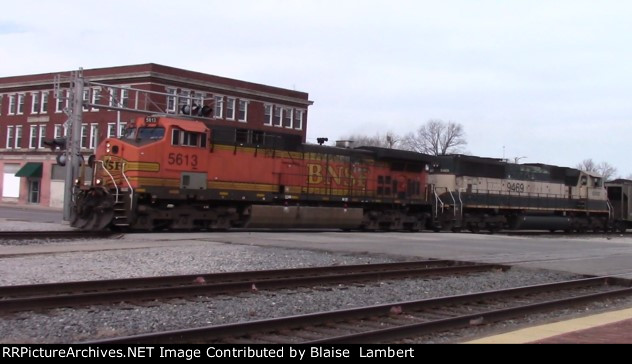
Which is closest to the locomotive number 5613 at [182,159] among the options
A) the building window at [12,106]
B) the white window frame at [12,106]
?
the white window frame at [12,106]

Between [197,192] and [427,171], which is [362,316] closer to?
[197,192]

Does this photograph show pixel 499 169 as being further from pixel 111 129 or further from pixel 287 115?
pixel 111 129

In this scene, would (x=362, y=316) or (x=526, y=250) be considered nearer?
(x=362, y=316)

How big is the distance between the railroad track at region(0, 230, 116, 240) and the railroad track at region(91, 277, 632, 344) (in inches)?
534

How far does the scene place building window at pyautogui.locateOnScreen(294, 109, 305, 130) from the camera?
61850 mm

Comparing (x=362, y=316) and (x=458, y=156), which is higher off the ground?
(x=458, y=156)

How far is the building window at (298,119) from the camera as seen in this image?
6185 cm

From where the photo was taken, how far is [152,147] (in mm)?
21469

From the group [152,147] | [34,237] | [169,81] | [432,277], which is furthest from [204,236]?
[169,81]

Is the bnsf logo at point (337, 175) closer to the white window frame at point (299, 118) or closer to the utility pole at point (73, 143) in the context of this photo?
the utility pole at point (73, 143)

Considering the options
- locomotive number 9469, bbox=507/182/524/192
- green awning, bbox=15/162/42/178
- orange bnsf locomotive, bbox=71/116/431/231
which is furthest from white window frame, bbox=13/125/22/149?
locomotive number 9469, bbox=507/182/524/192

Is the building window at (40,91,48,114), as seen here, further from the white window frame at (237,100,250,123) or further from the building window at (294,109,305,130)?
the building window at (294,109,305,130)

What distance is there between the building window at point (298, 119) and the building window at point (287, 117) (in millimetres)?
710
